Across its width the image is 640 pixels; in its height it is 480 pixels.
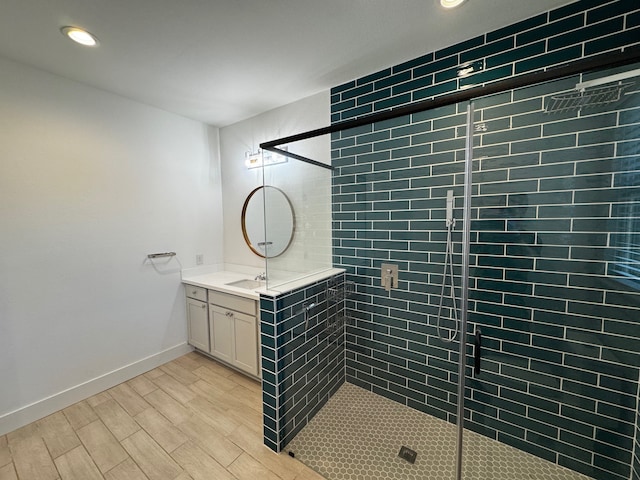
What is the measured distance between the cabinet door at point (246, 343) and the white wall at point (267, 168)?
671 millimetres

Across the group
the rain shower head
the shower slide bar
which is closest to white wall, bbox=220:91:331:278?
the shower slide bar

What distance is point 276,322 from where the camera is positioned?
62.8 inches

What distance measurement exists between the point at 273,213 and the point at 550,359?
2138mm

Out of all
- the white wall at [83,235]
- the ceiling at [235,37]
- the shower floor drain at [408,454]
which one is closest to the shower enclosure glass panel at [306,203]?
the ceiling at [235,37]

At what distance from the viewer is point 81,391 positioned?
2131 millimetres

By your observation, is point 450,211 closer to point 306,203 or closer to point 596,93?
point 596,93

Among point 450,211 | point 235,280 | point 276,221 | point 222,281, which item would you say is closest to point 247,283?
point 235,280

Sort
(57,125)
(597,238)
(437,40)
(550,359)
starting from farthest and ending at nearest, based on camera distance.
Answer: (57,125) → (437,40) → (550,359) → (597,238)

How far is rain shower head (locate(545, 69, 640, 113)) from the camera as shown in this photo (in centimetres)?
127

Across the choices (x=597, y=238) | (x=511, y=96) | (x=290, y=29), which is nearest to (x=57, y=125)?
(x=290, y=29)

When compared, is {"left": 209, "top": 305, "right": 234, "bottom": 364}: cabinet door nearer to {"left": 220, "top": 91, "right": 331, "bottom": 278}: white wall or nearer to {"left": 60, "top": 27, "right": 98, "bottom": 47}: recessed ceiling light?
{"left": 220, "top": 91, "right": 331, "bottom": 278}: white wall

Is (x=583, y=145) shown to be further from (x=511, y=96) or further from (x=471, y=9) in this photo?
(x=471, y=9)

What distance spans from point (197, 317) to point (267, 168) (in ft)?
5.67

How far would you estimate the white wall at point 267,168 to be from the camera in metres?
2.34
